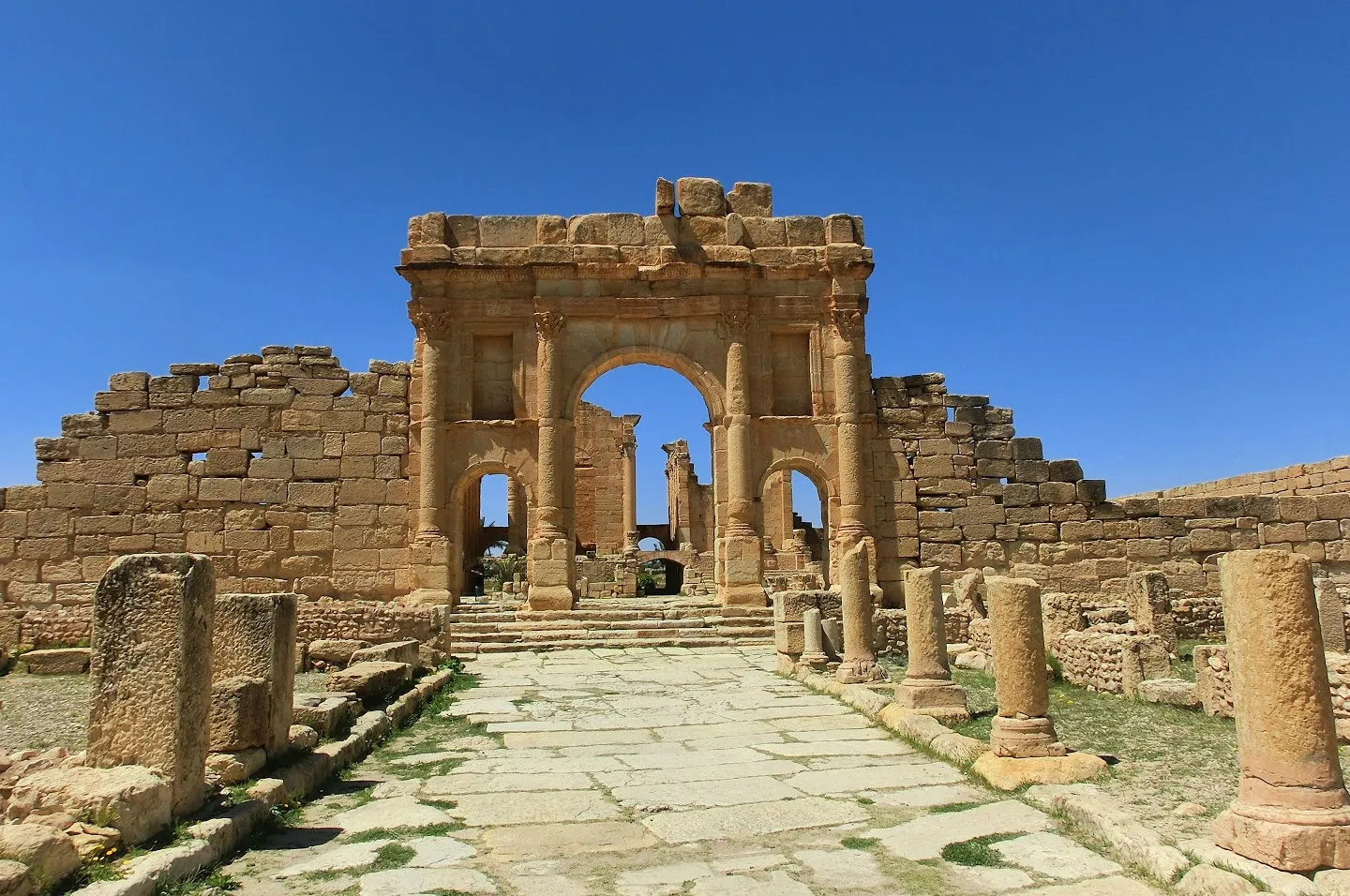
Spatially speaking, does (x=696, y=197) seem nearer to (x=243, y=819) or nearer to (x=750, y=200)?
(x=750, y=200)

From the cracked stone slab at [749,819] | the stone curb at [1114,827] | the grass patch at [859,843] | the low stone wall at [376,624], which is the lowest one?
the grass patch at [859,843]

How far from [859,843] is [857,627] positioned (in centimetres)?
551

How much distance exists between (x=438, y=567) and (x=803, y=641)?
764 cm

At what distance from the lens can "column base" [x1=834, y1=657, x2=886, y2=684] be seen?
1002 centimetres

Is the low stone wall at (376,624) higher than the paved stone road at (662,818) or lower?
higher

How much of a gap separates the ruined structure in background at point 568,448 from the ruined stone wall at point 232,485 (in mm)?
→ 37

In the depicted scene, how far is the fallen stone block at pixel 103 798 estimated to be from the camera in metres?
4.21

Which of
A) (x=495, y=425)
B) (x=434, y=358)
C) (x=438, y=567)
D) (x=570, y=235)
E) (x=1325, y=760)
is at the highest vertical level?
(x=570, y=235)

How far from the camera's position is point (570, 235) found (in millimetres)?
18484

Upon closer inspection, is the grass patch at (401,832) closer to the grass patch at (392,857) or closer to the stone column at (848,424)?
the grass patch at (392,857)

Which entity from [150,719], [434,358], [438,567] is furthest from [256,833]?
[434,358]

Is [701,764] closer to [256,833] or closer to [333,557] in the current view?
[256,833]

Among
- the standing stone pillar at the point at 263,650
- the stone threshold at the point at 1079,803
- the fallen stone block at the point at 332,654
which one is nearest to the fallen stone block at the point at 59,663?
the fallen stone block at the point at 332,654

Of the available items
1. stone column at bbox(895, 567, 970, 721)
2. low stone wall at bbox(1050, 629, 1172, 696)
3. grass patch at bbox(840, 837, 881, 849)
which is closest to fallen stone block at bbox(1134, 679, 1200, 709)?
low stone wall at bbox(1050, 629, 1172, 696)
